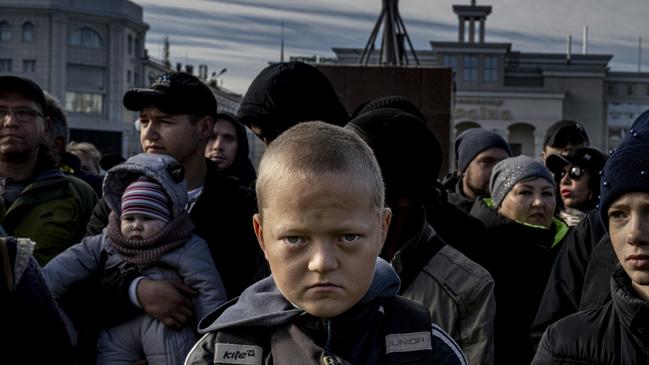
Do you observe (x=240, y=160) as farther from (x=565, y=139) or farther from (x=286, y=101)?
(x=565, y=139)

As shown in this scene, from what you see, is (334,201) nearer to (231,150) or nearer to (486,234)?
(486,234)

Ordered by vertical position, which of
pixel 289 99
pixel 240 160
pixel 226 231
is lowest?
pixel 226 231

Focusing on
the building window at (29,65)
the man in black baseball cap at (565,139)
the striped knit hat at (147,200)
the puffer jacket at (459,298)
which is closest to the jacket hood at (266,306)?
the puffer jacket at (459,298)

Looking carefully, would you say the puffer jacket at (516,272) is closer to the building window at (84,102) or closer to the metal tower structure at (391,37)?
the metal tower structure at (391,37)

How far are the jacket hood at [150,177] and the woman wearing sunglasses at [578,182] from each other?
9.59 feet

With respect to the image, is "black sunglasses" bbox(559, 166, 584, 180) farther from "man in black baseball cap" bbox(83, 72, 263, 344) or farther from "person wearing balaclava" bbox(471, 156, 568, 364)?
"man in black baseball cap" bbox(83, 72, 263, 344)

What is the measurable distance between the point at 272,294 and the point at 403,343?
→ 375mm

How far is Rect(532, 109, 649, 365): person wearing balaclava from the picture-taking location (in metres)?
2.67

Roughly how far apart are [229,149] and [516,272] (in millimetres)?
2318

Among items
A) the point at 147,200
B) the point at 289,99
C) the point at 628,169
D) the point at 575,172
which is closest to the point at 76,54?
the point at 575,172

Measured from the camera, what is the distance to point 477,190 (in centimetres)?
609

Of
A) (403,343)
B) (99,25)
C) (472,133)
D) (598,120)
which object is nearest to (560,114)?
(598,120)

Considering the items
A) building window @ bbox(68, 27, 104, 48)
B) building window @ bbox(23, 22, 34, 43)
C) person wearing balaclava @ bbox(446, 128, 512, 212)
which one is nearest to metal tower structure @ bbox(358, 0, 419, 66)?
person wearing balaclava @ bbox(446, 128, 512, 212)

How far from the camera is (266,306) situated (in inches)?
91.8
